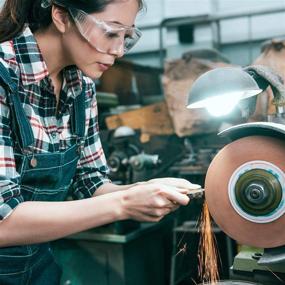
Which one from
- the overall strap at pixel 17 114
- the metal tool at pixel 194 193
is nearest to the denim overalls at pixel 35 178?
the overall strap at pixel 17 114

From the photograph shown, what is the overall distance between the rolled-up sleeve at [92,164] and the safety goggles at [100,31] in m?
0.26

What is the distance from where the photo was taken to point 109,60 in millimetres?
1155

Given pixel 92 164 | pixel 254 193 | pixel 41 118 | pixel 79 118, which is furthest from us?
pixel 92 164

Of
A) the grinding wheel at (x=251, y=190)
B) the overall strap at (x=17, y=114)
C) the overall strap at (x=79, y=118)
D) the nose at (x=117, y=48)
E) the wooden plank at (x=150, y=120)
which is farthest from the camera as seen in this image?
the wooden plank at (x=150, y=120)

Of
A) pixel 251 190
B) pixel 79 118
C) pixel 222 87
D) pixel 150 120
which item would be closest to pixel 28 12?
pixel 79 118

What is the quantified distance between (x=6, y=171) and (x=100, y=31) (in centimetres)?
40

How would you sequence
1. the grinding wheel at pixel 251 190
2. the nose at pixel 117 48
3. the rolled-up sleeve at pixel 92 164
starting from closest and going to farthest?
the grinding wheel at pixel 251 190 → the nose at pixel 117 48 → the rolled-up sleeve at pixel 92 164

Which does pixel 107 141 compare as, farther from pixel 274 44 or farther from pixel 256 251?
pixel 256 251

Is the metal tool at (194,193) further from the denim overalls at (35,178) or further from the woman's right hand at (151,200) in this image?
the denim overalls at (35,178)

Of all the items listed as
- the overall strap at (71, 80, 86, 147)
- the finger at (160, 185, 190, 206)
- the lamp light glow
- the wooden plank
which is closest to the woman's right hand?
the finger at (160, 185, 190, 206)

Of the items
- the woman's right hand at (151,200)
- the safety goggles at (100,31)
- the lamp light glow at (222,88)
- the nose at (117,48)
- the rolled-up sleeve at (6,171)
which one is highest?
the safety goggles at (100,31)

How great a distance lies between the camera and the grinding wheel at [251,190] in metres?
0.91

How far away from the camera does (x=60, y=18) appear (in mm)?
1113

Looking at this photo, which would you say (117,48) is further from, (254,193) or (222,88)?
(254,193)
